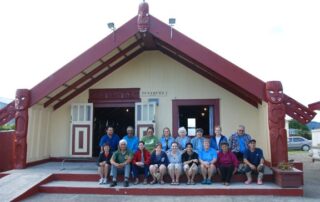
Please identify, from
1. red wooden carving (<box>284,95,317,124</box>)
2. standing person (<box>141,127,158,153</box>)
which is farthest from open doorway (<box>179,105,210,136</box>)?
red wooden carving (<box>284,95,317,124</box>)

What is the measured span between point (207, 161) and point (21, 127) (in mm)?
4872

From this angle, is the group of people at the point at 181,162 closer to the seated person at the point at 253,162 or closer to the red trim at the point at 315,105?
the seated person at the point at 253,162

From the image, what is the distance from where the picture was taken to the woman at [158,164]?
21.5 ft

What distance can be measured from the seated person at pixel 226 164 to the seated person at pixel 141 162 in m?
1.60

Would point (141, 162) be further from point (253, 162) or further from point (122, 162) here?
point (253, 162)

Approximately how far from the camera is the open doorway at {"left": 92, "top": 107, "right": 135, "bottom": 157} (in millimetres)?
10743

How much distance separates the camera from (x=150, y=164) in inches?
264

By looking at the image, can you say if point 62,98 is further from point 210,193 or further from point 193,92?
point 210,193

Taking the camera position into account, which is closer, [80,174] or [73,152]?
[80,174]

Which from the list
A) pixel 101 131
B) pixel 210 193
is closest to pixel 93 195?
pixel 210 193

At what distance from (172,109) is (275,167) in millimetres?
3559

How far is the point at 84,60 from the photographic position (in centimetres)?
784

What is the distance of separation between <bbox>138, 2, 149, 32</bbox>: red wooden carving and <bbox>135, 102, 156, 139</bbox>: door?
8.32ft

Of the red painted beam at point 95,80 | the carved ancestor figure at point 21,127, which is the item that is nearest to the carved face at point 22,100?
the carved ancestor figure at point 21,127
